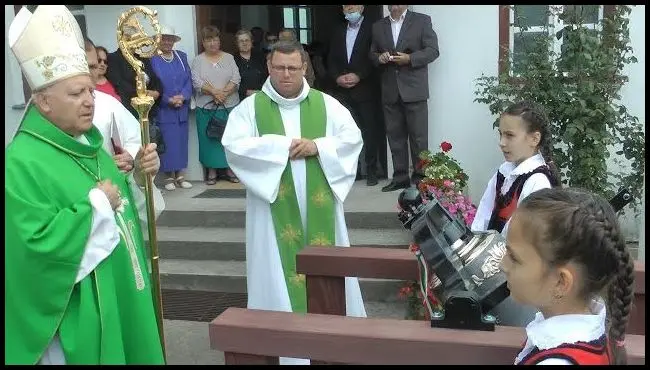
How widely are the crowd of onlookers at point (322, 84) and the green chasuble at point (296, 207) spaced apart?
2324mm

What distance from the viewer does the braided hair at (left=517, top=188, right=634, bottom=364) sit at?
151 cm

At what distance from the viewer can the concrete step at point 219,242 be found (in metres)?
5.56

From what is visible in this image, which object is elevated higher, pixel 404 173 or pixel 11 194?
pixel 11 194

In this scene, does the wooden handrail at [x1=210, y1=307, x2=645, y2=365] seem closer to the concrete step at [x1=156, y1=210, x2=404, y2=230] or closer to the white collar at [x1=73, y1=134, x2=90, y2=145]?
the white collar at [x1=73, y1=134, x2=90, y2=145]

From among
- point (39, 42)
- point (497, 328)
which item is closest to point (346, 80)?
point (39, 42)

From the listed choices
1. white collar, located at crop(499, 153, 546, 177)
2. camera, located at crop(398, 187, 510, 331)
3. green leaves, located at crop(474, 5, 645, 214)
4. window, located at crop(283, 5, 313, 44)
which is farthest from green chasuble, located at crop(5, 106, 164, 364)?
window, located at crop(283, 5, 313, 44)

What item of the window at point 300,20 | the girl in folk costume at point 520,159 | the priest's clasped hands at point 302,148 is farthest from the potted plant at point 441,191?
the window at point 300,20

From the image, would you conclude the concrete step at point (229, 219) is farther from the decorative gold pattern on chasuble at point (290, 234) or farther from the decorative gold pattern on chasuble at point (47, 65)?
the decorative gold pattern on chasuble at point (47, 65)

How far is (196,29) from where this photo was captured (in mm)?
7234

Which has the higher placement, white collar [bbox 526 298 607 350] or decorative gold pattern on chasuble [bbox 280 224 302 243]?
white collar [bbox 526 298 607 350]

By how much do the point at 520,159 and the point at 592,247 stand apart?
158 centimetres

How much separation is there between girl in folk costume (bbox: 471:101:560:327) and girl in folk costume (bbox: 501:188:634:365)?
1.31 metres

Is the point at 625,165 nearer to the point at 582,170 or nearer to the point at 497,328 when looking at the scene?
the point at 582,170

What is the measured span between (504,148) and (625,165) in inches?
132
